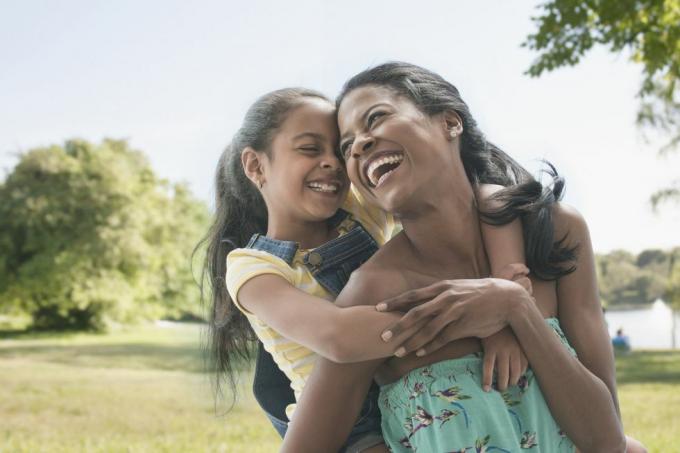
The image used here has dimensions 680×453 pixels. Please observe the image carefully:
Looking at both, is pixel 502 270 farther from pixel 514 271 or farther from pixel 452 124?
pixel 452 124

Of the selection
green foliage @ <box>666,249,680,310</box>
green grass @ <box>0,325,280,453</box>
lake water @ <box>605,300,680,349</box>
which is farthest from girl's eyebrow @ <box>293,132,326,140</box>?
lake water @ <box>605,300,680,349</box>

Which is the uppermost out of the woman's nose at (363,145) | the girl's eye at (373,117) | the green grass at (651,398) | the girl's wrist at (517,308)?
the girl's eye at (373,117)

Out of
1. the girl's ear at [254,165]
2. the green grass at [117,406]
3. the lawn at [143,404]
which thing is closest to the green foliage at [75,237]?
the green grass at [117,406]

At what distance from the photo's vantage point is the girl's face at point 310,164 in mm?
2441

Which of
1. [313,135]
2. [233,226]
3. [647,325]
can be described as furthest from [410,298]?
[647,325]

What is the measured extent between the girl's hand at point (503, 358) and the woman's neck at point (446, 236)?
0.82ft

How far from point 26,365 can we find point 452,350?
66.7 feet

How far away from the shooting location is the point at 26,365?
797 inches

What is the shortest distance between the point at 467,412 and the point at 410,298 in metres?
0.30

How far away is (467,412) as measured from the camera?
1876mm

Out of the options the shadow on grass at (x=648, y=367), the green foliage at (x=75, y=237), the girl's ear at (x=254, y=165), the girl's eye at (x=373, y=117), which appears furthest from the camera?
the green foliage at (x=75, y=237)

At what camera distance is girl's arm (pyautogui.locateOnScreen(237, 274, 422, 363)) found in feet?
6.16

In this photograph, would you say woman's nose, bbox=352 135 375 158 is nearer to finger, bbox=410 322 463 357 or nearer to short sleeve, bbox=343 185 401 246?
finger, bbox=410 322 463 357

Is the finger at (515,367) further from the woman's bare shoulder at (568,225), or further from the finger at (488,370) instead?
the woman's bare shoulder at (568,225)
